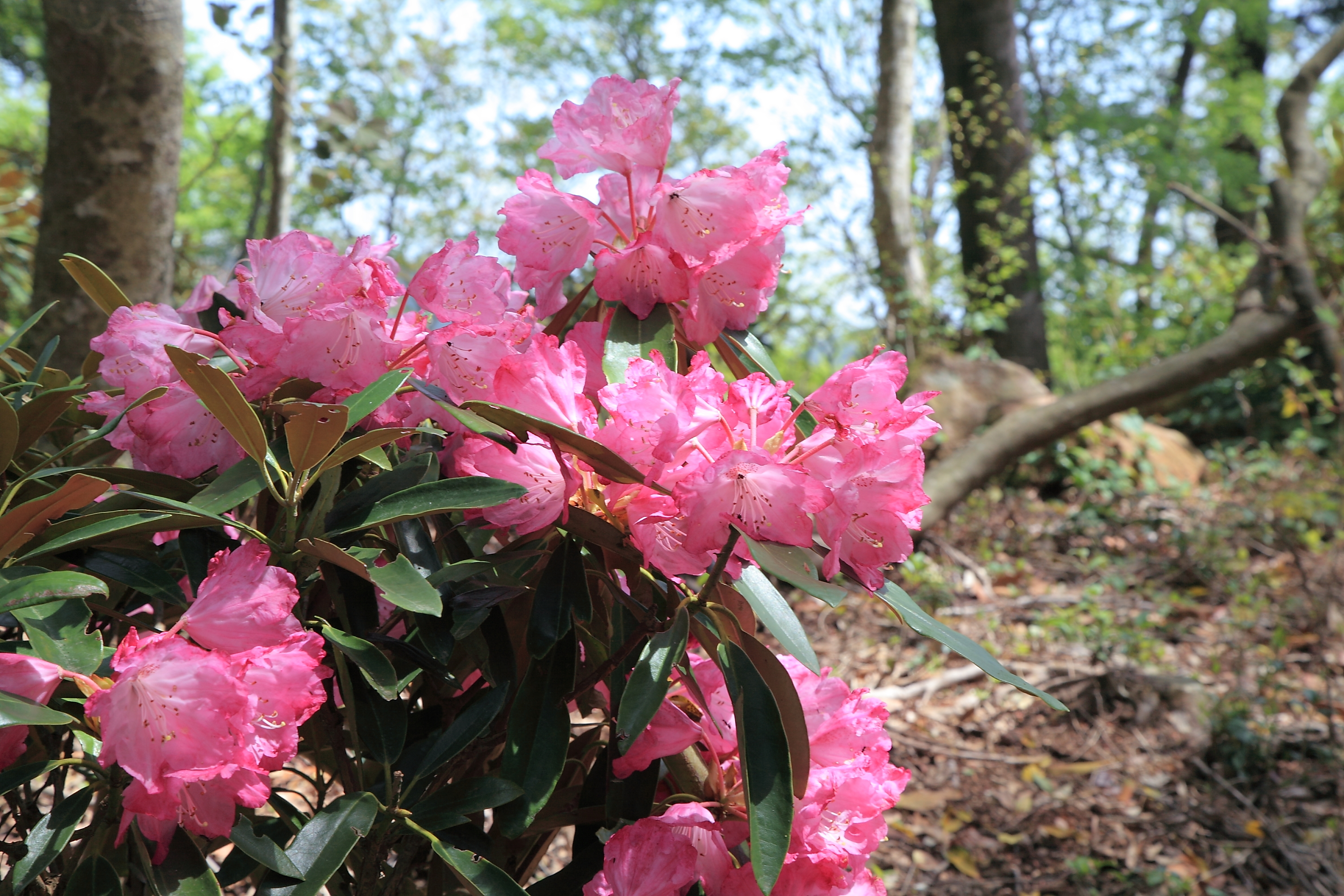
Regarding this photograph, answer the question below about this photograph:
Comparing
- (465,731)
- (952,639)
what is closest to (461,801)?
(465,731)

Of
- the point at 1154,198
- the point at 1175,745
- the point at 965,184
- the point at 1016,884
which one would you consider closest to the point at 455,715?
the point at 1016,884

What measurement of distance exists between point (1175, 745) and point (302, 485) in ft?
9.37

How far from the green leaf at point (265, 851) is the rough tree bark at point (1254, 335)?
3626 mm

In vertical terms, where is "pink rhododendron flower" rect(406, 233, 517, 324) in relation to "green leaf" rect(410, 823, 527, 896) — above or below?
above

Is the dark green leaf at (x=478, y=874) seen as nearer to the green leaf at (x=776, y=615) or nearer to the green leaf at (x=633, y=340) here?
the green leaf at (x=776, y=615)

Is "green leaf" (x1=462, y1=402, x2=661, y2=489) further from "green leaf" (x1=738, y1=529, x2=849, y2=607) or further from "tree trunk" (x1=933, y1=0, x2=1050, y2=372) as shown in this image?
"tree trunk" (x1=933, y1=0, x2=1050, y2=372)

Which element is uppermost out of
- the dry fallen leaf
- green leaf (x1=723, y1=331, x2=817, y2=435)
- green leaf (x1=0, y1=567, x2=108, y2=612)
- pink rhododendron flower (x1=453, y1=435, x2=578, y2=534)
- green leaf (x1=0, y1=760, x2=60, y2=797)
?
green leaf (x1=723, y1=331, x2=817, y2=435)

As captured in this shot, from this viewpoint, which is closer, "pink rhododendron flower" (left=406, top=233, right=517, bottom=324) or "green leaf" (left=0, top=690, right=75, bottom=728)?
"green leaf" (left=0, top=690, right=75, bottom=728)

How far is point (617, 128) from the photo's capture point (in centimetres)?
76

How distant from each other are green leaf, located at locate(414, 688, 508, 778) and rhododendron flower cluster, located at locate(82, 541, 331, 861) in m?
0.12

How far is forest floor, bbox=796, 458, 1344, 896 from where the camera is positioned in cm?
230

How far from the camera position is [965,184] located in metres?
6.08

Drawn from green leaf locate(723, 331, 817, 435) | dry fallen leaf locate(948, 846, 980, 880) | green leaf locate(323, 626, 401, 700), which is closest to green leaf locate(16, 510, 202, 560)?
green leaf locate(323, 626, 401, 700)

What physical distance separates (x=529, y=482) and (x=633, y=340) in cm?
15
